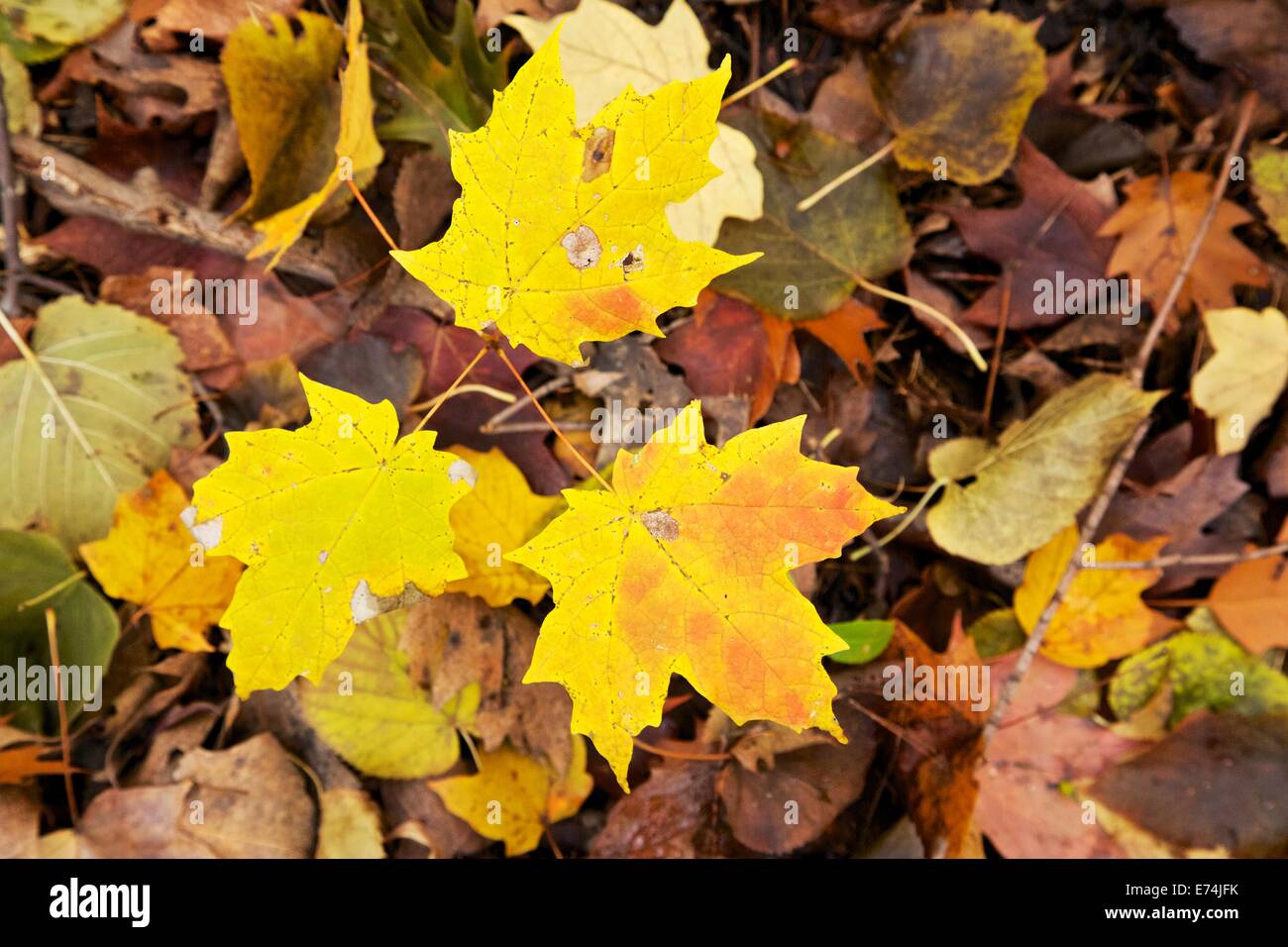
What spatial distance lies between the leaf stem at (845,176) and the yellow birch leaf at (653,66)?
0.34 feet

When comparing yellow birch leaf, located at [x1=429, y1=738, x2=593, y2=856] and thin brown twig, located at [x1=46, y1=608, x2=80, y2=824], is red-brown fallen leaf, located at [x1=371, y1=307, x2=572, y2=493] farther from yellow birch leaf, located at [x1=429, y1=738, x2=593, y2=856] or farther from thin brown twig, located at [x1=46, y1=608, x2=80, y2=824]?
thin brown twig, located at [x1=46, y1=608, x2=80, y2=824]

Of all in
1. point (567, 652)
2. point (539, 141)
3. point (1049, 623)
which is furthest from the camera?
point (1049, 623)

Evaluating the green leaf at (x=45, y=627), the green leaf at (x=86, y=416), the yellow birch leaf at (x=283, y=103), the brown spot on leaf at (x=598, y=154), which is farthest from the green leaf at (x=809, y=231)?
the green leaf at (x=45, y=627)

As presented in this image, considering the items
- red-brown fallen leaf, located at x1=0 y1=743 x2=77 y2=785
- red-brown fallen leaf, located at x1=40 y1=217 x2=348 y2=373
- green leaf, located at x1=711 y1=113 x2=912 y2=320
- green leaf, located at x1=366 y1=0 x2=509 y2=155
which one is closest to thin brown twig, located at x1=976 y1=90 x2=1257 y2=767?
green leaf, located at x1=711 y1=113 x2=912 y2=320

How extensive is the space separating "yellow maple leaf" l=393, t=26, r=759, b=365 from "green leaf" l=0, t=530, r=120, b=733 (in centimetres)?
103

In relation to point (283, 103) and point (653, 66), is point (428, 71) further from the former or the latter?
point (653, 66)

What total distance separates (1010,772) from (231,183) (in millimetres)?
1975

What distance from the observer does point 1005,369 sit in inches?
70.4

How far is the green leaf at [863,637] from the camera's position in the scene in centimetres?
164

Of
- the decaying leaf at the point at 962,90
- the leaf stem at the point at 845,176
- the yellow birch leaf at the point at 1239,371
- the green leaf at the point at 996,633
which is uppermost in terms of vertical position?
the decaying leaf at the point at 962,90

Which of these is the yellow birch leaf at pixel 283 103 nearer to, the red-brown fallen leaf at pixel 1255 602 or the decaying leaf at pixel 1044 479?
the decaying leaf at pixel 1044 479

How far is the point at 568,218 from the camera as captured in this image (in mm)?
1206

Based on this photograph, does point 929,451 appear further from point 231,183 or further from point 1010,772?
point 231,183
